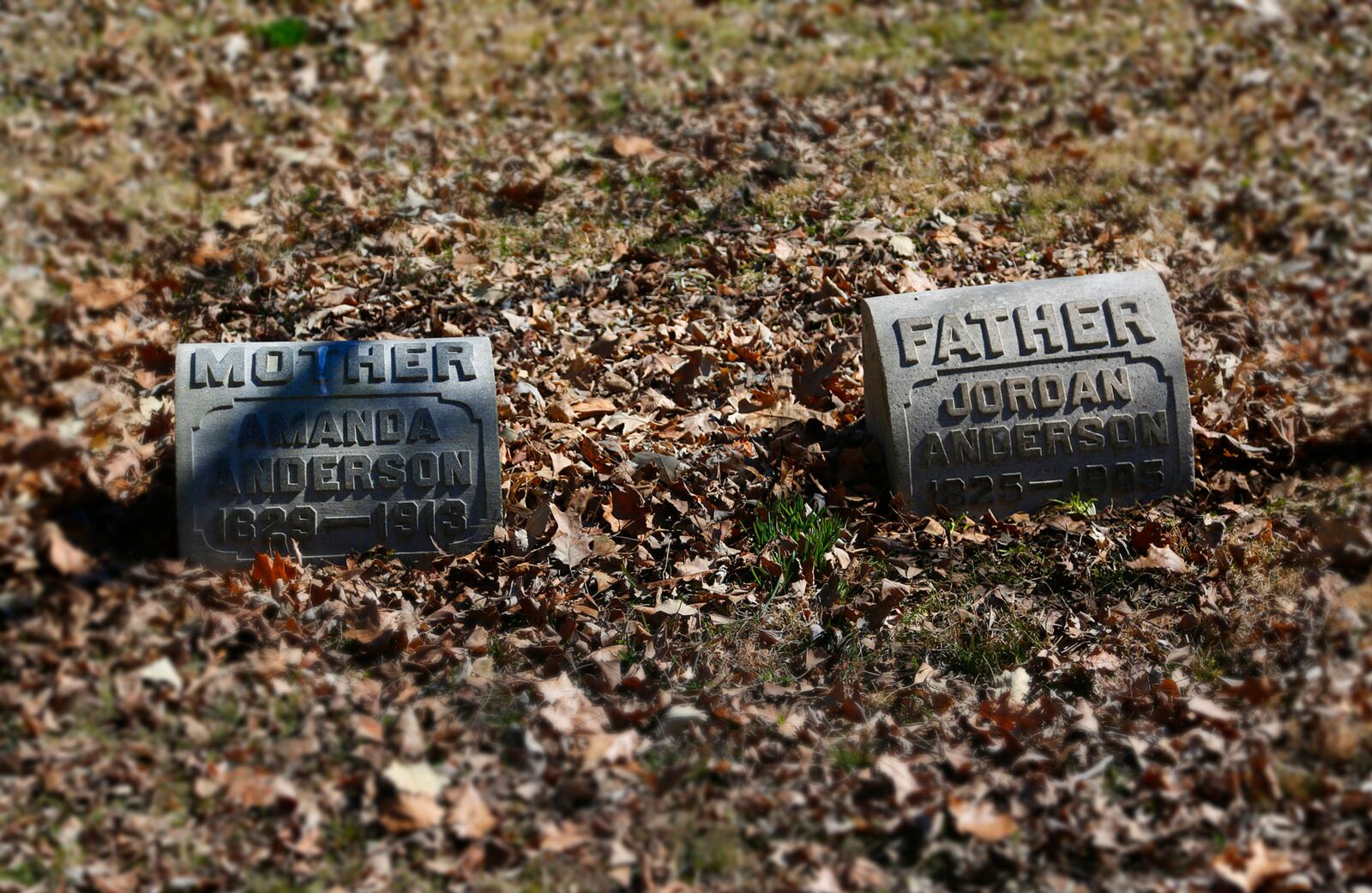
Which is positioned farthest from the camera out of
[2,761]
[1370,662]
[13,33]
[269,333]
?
[13,33]

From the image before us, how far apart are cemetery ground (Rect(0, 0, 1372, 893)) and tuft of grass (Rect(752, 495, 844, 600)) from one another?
0.02 m

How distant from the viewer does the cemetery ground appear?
3.35 metres

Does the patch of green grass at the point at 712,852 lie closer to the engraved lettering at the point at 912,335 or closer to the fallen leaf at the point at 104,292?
the engraved lettering at the point at 912,335

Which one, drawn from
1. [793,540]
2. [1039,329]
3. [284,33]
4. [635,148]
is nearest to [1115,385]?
A: [1039,329]

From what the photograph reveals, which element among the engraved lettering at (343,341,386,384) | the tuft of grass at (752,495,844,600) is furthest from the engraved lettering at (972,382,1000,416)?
the engraved lettering at (343,341,386,384)

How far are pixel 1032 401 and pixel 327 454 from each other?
253cm

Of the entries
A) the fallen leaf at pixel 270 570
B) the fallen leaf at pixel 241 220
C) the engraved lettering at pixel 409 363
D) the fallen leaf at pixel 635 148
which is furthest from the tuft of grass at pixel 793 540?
the fallen leaf at pixel 241 220

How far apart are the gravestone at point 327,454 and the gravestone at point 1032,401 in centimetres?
153

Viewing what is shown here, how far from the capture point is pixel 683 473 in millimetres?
4934

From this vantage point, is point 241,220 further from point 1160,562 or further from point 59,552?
point 1160,562

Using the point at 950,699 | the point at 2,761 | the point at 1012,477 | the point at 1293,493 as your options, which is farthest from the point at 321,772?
the point at 1293,493

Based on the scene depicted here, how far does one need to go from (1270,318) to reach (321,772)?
4.97 m

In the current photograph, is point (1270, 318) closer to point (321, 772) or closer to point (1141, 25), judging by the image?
point (1141, 25)

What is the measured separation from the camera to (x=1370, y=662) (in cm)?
382
